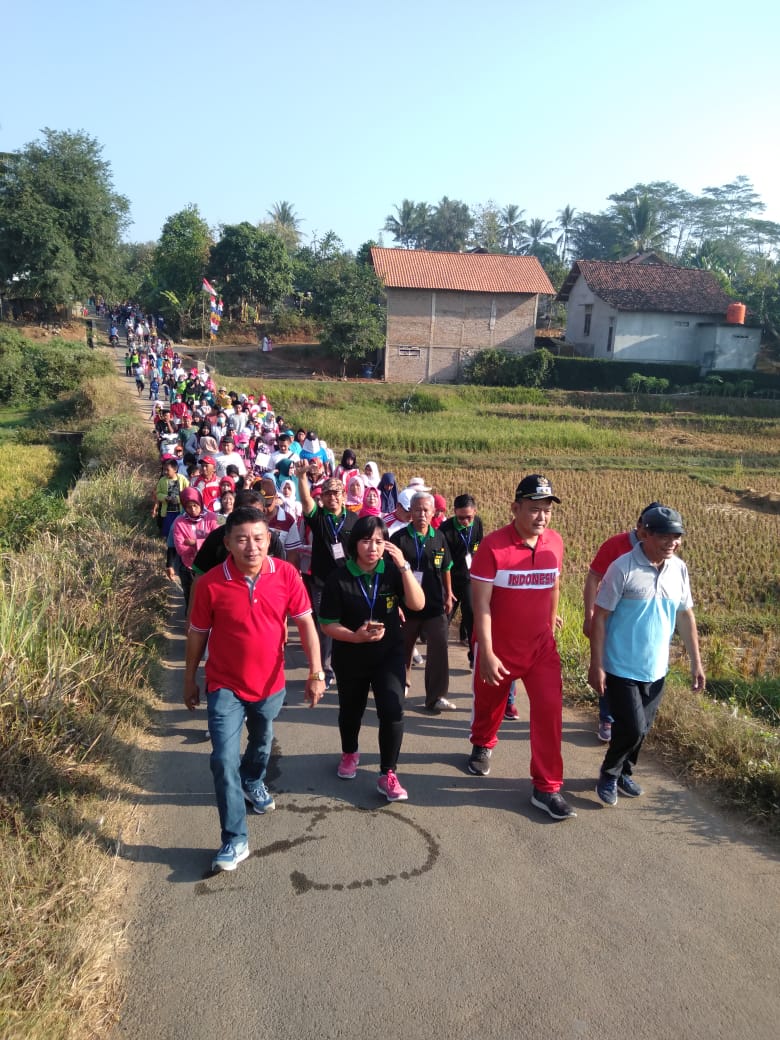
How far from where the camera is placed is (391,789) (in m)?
4.11

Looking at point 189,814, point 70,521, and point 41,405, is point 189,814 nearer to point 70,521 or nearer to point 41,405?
point 70,521

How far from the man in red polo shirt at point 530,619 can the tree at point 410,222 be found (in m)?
78.9

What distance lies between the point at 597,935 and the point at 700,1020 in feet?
1.63

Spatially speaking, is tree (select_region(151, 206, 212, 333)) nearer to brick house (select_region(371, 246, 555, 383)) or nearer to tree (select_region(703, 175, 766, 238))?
brick house (select_region(371, 246, 555, 383))

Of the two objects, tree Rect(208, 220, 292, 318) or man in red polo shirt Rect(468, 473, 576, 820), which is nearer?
man in red polo shirt Rect(468, 473, 576, 820)

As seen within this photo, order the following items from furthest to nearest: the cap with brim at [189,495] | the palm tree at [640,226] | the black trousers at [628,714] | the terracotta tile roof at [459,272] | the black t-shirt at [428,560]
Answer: the palm tree at [640,226]
the terracotta tile roof at [459,272]
the cap with brim at [189,495]
the black t-shirt at [428,560]
the black trousers at [628,714]

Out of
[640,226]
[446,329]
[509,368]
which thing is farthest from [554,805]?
[640,226]

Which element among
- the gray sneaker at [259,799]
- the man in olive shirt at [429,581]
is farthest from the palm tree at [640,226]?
the gray sneaker at [259,799]

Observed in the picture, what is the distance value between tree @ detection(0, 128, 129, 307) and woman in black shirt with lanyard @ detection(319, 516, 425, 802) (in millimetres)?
40047

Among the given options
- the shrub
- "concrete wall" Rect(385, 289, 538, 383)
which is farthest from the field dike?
"concrete wall" Rect(385, 289, 538, 383)

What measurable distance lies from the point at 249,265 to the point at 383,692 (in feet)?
134

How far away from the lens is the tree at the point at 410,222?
76125 mm

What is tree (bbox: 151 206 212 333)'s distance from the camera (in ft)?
140

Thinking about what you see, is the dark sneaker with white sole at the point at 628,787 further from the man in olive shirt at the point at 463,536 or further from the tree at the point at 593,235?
the tree at the point at 593,235
